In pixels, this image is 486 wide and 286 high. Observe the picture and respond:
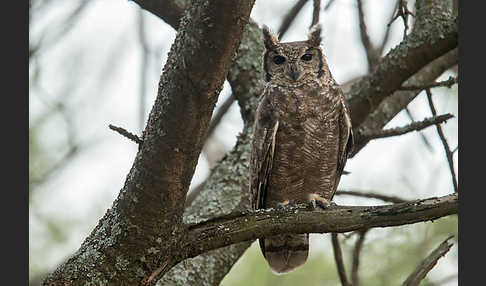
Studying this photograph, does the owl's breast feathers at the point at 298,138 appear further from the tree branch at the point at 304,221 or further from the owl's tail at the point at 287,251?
the tree branch at the point at 304,221

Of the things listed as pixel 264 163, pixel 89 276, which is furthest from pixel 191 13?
pixel 264 163

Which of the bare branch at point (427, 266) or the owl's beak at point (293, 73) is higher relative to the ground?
the owl's beak at point (293, 73)

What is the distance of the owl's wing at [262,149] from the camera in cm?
401

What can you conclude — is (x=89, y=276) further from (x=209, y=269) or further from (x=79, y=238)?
(x=79, y=238)

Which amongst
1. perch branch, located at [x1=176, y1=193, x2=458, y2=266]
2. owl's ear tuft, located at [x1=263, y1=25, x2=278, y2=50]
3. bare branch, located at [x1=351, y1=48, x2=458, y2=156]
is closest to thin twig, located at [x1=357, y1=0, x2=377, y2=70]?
bare branch, located at [x1=351, y1=48, x2=458, y2=156]

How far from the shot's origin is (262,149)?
4.01 meters

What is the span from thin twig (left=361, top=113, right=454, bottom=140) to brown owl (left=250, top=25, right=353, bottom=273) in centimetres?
15

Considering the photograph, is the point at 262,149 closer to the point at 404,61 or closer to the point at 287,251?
the point at 287,251

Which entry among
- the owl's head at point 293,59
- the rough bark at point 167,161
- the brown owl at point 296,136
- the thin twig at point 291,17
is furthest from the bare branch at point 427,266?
the thin twig at point 291,17

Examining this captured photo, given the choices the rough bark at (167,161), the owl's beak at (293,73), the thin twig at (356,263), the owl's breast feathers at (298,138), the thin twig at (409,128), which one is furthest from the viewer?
the owl's beak at (293,73)

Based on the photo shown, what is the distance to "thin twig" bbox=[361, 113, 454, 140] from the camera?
358cm

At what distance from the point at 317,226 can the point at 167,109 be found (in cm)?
80

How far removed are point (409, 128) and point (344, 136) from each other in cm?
49

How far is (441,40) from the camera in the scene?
12.4 ft
